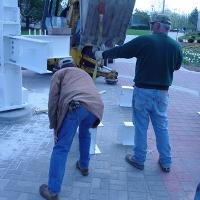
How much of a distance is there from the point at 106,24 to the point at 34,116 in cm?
328

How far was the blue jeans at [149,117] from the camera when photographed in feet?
15.9

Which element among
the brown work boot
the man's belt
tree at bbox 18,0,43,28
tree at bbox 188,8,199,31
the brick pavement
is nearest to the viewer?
the man's belt

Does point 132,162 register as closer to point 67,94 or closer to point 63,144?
point 63,144

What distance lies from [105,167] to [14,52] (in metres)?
2.52

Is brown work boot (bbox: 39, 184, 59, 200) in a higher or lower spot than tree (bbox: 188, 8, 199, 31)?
lower

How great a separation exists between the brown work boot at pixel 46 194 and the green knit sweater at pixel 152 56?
1.76m

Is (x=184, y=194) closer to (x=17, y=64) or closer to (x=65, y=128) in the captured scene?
(x=65, y=128)

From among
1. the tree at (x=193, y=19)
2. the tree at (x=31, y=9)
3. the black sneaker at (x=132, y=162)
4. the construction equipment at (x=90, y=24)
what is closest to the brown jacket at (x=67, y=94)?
the black sneaker at (x=132, y=162)

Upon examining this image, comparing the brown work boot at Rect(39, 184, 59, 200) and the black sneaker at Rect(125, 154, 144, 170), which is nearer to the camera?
the brown work boot at Rect(39, 184, 59, 200)

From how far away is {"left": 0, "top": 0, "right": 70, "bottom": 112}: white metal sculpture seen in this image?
5797 millimetres

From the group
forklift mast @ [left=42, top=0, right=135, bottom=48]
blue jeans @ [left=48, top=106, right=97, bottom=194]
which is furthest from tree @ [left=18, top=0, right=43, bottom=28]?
blue jeans @ [left=48, top=106, right=97, bottom=194]

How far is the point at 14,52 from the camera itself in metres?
6.20

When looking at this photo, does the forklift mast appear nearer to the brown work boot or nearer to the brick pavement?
the brick pavement

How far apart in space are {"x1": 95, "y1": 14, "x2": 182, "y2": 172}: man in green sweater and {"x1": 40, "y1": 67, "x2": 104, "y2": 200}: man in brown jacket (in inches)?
36.1
